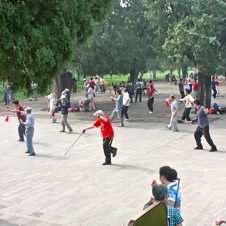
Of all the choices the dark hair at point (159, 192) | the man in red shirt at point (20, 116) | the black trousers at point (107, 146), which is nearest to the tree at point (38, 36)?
the black trousers at point (107, 146)

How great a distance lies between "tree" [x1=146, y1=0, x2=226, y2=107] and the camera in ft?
61.5

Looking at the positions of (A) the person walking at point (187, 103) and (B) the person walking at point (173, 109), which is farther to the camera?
(A) the person walking at point (187, 103)

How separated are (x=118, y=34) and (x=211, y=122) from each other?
568 inches

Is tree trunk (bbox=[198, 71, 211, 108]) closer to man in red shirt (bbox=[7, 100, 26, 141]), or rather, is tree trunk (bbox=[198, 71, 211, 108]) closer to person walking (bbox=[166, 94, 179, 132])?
person walking (bbox=[166, 94, 179, 132])

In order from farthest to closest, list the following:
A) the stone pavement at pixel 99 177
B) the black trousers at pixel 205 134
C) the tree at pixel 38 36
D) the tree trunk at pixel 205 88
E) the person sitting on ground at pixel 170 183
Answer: the tree trunk at pixel 205 88
the black trousers at pixel 205 134
the stone pavement at pixel 99 177
the tree at pixel 38 36
the person sitting on ground at pixel 170 183

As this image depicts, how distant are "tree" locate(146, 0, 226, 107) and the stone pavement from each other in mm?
4344

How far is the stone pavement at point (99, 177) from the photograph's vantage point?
7.20 m

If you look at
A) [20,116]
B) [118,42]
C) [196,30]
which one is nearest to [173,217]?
[20,116]

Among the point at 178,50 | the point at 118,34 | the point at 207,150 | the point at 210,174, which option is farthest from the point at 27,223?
the point at 118,34

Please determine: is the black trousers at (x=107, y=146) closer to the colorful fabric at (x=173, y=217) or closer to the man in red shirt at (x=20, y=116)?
the man in red shirt at (x=20, y=116)

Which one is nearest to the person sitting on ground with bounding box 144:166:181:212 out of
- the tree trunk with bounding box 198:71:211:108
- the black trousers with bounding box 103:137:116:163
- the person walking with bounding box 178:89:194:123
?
the black trousers with bounding box 103:137:116:163

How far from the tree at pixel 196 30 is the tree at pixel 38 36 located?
1135cm

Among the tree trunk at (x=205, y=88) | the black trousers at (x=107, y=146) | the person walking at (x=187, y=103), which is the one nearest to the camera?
the black trousers at (x=107, y=146)

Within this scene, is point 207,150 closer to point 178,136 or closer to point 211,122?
point 178,136
